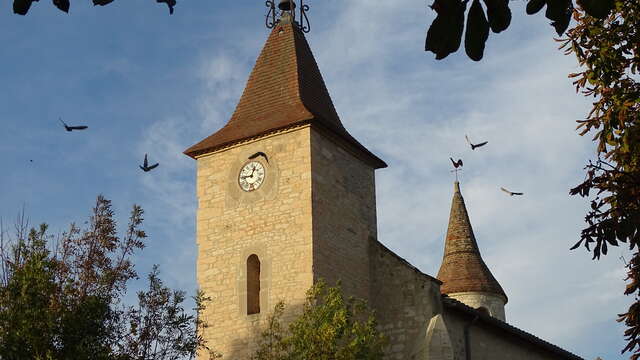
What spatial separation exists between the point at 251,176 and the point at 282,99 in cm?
211

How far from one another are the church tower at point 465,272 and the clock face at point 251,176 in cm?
1164

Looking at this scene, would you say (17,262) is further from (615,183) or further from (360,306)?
(615,183)

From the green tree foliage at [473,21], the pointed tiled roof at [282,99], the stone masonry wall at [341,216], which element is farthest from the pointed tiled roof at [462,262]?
the green tree foliage at [473,21]

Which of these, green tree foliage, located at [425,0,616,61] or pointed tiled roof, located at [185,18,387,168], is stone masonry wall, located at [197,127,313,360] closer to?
pointed tiled roof, located at [185,18,387,168]

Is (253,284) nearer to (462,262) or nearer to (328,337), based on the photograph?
(328,337)

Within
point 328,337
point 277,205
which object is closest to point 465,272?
point 277,205

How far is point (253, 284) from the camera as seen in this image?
19.5m

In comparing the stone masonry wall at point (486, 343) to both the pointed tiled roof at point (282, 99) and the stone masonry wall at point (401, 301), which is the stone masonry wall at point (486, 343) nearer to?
the stone masonry wall at point (401, 301)

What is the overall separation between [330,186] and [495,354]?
5658 mm

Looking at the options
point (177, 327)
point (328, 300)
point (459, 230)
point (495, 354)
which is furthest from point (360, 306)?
point (459, 230)

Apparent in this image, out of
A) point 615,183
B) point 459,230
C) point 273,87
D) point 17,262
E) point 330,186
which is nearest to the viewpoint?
point 615,183

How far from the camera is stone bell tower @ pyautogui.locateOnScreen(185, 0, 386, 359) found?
744 inches

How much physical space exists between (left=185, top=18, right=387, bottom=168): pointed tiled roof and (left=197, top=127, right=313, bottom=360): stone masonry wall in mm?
329

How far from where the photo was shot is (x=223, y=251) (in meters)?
19.9
